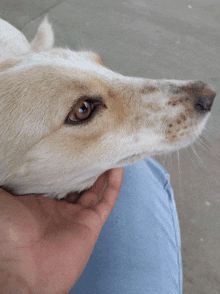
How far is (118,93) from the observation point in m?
1.09

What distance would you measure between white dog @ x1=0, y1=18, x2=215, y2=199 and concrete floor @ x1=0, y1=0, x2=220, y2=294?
3.78ft

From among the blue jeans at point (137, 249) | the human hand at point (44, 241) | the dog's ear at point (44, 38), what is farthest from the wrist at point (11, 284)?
the dog's ear at point (44, 38)

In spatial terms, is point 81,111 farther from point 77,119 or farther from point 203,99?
point 203,99

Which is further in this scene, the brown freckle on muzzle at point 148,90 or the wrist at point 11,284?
the brown freckle on muzzle at point 148,90

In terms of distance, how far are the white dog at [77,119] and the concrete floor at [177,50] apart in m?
1.15

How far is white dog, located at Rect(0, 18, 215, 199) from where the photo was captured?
3.13 ft

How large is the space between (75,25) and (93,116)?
3.10 meters

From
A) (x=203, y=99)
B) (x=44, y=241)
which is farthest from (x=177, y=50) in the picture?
(x=44, y=241)

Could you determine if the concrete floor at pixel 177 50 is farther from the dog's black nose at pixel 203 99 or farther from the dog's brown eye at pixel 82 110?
the dog's brown eye at pixel 82 110

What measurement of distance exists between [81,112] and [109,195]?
0.45 metres

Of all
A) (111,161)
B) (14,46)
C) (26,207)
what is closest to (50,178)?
(26,207)

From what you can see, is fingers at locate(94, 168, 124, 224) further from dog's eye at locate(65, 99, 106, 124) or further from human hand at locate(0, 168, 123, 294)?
dog's eye at locate(65, 99, 106, 124)

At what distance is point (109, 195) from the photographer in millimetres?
1208

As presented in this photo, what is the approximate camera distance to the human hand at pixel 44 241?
82cm
